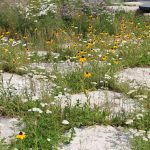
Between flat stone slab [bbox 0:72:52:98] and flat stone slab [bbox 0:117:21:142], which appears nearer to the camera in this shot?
flat stone slab [bbox 0:117:21:142]

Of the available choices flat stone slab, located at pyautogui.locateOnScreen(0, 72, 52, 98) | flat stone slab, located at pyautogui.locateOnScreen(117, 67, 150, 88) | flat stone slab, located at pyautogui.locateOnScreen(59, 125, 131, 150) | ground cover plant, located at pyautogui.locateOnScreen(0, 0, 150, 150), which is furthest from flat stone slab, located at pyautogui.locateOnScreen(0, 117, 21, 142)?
flat stone slab, located at pyautogui.locateOnScreen(117, 67, 150, 88)

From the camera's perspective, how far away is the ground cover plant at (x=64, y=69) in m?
4.42

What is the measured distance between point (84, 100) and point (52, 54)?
2291 mm

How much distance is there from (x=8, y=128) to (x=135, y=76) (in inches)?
107

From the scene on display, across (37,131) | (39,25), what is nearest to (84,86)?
(37,131)

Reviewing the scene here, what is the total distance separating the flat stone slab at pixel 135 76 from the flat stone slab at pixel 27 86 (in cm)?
118

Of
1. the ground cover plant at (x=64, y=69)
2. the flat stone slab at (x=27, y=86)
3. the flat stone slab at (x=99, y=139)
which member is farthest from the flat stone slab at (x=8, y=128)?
the flat stone slab at (x=99, y=139)

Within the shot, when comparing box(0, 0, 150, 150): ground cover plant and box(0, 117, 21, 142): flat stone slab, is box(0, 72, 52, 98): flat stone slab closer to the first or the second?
box(0, 0, 150, 150): ground cover plant

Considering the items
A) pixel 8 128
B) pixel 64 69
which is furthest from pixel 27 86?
pixel 8 128

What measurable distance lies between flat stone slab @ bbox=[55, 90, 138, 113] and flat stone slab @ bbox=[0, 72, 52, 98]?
1.12 ft

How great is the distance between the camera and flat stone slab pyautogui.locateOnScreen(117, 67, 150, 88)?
6043 mm

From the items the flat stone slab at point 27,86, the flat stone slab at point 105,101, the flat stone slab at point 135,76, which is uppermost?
the flat stone slab at point 27,86

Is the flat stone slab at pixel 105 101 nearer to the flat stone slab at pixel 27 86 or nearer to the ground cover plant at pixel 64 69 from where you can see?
the ground cover plant at pixel 64 69

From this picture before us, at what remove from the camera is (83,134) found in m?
4.46
